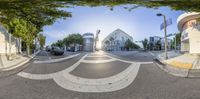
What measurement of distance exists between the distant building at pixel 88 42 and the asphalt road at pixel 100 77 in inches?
1.8

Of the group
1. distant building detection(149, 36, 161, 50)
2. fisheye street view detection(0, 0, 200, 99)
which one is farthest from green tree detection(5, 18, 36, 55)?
distant building detection(149, 36, 161, 50)

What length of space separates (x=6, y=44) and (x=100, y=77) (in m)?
0.49

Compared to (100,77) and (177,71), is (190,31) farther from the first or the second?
(100,77)

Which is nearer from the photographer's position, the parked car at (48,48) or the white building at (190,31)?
the white building at (190,31)

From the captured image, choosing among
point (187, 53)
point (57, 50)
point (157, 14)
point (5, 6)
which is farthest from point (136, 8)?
point (5, 6)

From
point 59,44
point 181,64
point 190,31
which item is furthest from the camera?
point 59,44

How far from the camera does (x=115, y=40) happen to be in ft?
4.34

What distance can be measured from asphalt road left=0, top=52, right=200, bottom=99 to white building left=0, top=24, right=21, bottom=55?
121mm

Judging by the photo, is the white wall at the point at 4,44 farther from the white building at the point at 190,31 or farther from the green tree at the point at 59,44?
the white building at the point at 190,31

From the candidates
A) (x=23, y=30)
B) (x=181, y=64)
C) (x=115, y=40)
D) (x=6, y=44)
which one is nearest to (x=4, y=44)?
(x=6, y=44)

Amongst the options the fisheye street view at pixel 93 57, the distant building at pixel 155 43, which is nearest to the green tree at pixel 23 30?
the fisheye street view at pixel 93 57

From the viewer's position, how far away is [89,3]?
3.84 feet

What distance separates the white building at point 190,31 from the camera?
3.57 ft

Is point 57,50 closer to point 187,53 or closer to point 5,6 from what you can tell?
point 5,6
